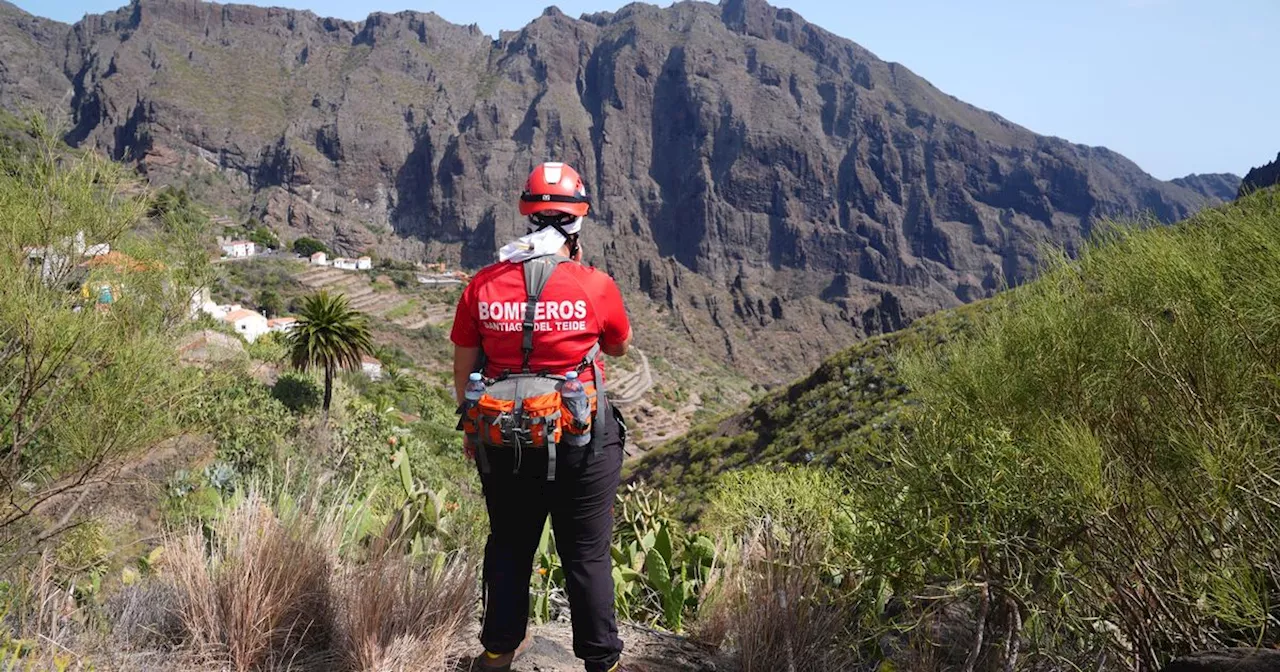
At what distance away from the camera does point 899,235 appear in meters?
194

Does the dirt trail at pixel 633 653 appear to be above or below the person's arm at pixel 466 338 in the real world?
below

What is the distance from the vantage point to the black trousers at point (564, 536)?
9.24ft

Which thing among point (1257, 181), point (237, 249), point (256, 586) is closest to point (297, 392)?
point (256, 586)

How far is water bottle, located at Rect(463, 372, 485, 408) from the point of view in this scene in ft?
8.90

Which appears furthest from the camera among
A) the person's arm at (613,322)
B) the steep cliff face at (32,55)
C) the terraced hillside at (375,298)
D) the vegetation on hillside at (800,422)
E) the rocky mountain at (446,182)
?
the steep cliff face at (32,55)

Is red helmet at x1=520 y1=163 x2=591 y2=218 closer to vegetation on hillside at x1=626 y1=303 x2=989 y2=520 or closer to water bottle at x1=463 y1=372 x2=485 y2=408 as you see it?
water bottle at x1=463 y1=372 x2=485 y2=408

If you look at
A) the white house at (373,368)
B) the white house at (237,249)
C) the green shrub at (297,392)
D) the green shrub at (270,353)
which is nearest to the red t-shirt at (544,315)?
the green shrub at (297,392)

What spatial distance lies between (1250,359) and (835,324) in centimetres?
15917

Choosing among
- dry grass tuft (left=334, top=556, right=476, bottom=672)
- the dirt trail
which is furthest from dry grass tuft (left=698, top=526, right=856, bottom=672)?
dry grass tuft (left=334, top=556, right=476, bottom=672)

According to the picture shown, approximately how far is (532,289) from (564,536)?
99 centimetres

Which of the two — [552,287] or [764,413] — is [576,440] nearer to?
[552,287]

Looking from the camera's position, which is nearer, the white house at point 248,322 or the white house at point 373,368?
the white house at point 248,322

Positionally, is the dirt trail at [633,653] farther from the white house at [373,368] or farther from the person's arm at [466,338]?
the white house at [373,368]

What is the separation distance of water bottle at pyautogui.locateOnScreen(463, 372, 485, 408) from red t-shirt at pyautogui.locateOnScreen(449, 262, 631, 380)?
0.39ft
